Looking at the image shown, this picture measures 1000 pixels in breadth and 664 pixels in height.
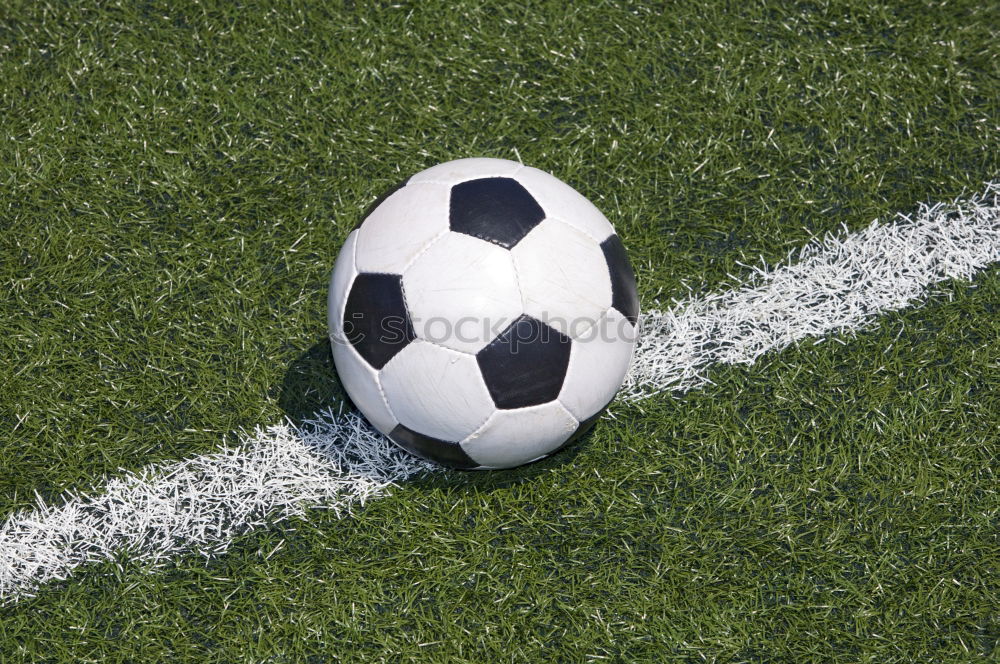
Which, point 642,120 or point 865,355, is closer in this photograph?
point 865,355

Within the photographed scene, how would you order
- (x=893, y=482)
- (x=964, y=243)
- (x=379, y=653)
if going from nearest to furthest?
(x=379, y=653)
(x=893, y=482)
(x=964, y=243)

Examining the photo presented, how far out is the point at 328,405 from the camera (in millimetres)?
3549

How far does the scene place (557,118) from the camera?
13.2ft

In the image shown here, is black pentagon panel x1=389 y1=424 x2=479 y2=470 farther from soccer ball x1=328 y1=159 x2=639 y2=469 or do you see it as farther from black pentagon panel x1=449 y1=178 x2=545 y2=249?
black pentagon panel x1=449 y1=178 x2=545 y2=249

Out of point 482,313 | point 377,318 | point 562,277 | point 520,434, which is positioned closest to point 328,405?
point 377,318

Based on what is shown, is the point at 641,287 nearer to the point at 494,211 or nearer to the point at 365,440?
the point at 494,211

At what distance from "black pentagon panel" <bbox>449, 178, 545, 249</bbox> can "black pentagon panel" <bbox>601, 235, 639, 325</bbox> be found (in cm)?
29

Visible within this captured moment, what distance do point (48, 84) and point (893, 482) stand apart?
14.0 feet

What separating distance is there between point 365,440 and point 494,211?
123 centimetres

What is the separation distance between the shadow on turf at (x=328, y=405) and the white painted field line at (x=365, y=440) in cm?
7

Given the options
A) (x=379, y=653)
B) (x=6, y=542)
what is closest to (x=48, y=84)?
(x=6, y=542)

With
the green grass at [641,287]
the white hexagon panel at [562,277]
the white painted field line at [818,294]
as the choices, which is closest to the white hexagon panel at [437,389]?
the white hexagon panel at [562,277]

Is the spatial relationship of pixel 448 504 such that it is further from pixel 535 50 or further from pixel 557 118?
pixel 535 50

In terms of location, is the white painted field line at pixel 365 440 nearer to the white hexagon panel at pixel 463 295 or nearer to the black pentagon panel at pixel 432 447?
the black pentagon panel at pixel 432 447
